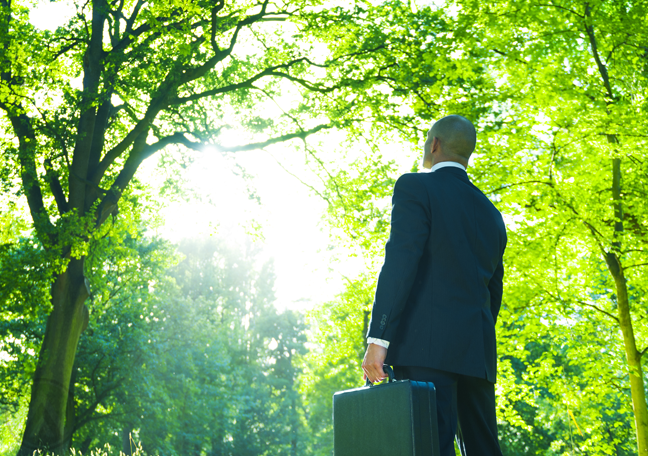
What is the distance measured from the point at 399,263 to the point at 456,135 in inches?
33.8

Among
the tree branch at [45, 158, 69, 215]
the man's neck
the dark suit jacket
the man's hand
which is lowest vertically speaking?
the man's hand

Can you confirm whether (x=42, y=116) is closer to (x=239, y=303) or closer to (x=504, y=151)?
(x=504, y=151)

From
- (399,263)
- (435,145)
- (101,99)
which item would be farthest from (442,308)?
(101,99)

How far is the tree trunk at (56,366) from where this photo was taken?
9102 mm

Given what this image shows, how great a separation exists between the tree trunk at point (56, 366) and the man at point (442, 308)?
27.5ft

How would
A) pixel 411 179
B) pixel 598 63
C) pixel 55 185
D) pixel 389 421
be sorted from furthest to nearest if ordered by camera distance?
pixel 55 185 < pixel 598 63 < pixel 411 179 < pixel 389 421

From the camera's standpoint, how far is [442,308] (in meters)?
2.54

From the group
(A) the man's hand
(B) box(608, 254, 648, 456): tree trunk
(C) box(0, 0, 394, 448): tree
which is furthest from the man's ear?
(B) box(608, 254, 648, 456): tree trunk

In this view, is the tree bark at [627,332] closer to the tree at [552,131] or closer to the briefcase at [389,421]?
the tree at [552,131]

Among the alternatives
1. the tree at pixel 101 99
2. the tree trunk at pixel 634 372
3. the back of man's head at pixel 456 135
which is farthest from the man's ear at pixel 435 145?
the tree trunk at pixel 634 372

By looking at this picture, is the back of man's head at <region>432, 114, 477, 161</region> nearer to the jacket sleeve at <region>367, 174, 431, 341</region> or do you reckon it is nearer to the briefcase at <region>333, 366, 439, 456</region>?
the jacket sleeve at <region>367, 174, 431, 341</region>

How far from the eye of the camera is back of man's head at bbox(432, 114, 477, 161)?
9.52ft

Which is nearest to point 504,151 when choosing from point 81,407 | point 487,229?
point 487,229

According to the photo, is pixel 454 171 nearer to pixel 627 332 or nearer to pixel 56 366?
pixel 627 332
